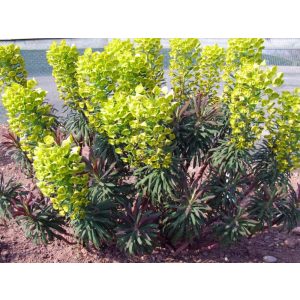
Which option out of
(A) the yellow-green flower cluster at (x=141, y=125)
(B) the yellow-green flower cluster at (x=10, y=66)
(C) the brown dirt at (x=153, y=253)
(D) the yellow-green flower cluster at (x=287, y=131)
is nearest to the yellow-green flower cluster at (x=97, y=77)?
(A) the yellow-green flower cluster at (x=141, y=125)

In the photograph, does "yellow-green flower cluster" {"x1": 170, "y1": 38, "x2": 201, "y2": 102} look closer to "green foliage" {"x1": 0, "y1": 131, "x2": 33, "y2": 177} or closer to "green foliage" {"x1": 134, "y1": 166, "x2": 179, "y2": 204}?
"green foliage" {"x1": 134, "y1": 166, "x2": 179, "y2": 204}

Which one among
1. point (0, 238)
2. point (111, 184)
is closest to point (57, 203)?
point (111, 184)

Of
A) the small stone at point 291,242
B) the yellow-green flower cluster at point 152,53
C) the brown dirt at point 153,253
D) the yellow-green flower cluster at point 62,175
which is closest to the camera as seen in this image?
the yellow-green flower cluster at point 62,175

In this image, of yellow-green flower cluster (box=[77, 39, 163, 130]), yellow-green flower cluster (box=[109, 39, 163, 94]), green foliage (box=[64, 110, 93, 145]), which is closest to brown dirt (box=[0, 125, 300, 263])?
green foliage (box=[64, 110, 93, 145])

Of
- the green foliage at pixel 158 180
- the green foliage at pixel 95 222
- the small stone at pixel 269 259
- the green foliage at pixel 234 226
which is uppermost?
the green foliage at pixel 158 180

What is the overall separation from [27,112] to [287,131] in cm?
197

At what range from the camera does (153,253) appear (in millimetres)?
3482

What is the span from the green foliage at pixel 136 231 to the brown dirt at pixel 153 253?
0.53 meters

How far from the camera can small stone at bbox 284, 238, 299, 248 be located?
3.68 m

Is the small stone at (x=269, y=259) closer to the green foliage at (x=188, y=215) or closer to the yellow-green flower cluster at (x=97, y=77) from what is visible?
the green foliage at (x=188, y=215)

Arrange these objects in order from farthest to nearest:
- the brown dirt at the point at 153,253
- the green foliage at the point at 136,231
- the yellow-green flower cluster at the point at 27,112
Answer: the brown dirt at the point at 153,253, the green foliage at the point at 136,231, the yellow-green flower cluster at the point at 27,112

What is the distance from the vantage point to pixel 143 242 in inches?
114

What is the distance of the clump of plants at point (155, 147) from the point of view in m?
2.56

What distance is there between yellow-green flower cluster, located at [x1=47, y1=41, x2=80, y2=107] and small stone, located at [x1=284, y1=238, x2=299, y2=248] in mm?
2513
